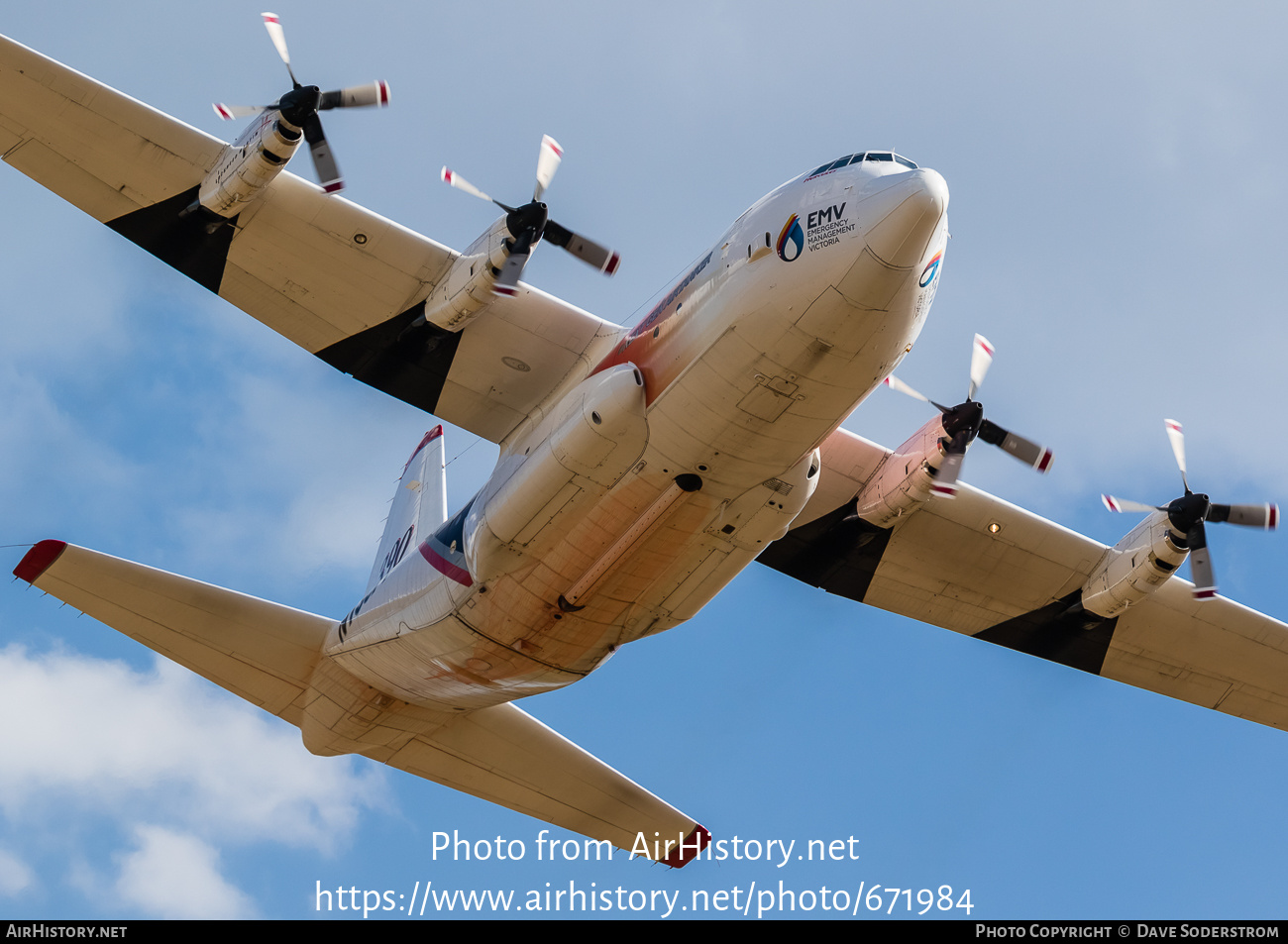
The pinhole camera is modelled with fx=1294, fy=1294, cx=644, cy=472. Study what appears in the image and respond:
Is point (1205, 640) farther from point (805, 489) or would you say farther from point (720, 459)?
point (720, 459)

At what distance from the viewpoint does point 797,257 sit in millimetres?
12109

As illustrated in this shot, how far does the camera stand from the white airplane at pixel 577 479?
12.6 metres

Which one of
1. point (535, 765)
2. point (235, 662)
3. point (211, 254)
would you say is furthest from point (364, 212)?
point (535, 765)

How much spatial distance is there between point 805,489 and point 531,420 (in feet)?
14.9

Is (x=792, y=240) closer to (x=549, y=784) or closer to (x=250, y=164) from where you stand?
(x=250, y=164)

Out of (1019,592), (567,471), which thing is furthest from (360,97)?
(1019,592)

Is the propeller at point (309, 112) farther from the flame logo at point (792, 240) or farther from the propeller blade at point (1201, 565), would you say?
the propeller blade at point (1201, 565)

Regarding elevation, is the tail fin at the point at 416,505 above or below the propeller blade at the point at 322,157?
below

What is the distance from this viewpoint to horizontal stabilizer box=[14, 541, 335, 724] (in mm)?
15633

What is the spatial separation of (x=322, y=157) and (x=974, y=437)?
8.56 meters

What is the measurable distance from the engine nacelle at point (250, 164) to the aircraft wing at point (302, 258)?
1.40 ft

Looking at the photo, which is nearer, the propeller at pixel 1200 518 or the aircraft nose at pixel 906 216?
the aircraft nose at pixel 906 216

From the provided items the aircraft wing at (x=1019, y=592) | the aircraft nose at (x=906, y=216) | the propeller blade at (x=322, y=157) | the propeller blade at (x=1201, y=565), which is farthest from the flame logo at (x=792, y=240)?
the propeller blade at (x=1201, y=565)

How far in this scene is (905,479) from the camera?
17.4 m
